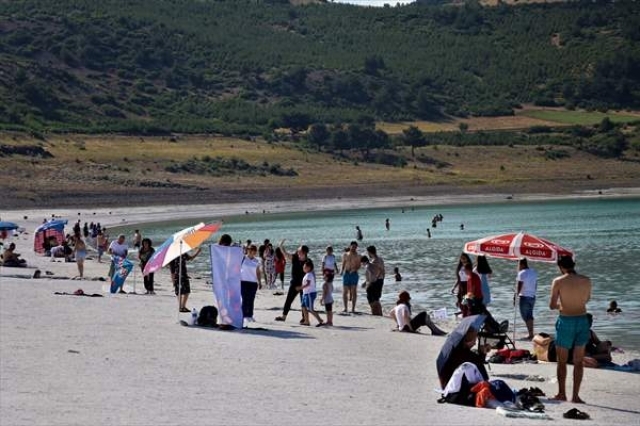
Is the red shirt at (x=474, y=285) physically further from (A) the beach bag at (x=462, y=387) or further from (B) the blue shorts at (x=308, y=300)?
(A) the beach bag at (x=462, y=387)

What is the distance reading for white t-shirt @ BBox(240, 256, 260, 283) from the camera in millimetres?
21016

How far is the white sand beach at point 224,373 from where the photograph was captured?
1226 centimetres

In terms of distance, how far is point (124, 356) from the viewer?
50.0 feet

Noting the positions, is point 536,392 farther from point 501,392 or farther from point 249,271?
point 249,271

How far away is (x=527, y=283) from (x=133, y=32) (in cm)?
12864

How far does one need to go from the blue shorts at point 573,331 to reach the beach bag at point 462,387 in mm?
1110

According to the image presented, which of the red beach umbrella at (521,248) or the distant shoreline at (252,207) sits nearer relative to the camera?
the red beach umbrella at (521,248)

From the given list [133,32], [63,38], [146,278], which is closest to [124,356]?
[146,278]

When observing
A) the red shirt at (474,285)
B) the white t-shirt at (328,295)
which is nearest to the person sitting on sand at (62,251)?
the white t-shirt at (328,295)

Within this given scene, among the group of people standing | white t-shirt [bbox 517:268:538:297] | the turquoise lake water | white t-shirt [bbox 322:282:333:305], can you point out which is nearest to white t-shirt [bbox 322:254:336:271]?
the group of people standing

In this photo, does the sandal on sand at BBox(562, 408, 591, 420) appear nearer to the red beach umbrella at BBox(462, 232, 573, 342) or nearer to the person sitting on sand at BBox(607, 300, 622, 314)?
the red beach umbrella at BBox(462, 232, 573, 342)

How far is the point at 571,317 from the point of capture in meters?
13.9

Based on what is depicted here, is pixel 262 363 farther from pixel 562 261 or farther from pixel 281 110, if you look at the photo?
pixel 281 110

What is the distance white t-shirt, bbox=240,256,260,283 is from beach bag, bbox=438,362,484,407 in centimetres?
762
